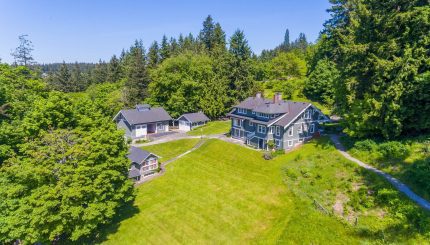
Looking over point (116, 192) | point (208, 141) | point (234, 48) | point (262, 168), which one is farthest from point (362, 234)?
point (234, 48)

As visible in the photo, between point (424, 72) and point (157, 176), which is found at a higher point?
point (424, 72)

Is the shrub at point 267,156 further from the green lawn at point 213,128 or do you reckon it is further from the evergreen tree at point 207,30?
the evergreen tree at point 207,30

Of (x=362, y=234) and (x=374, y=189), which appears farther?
(x=374, y=189)

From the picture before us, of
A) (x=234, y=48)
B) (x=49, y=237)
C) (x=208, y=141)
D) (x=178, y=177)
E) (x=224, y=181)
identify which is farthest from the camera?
(x=234, y=48)

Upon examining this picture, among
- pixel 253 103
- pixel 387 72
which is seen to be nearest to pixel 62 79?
pixel 253 103

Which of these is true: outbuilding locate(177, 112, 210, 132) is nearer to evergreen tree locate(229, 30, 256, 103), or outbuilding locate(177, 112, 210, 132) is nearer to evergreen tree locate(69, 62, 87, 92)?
evergreen tree locate(229, 30, 256, 103)

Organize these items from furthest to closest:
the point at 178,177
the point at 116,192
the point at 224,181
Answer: the point at 178,177 < the point at 224,181 < the point at 116,192

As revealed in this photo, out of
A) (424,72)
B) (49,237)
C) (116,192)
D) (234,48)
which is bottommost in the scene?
(49,237)

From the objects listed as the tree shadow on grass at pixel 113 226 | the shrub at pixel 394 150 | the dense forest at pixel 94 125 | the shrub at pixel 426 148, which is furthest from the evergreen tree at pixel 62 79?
the shrub at pixel 426 148

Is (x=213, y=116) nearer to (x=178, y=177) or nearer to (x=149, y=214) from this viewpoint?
(x=178, y=177)
